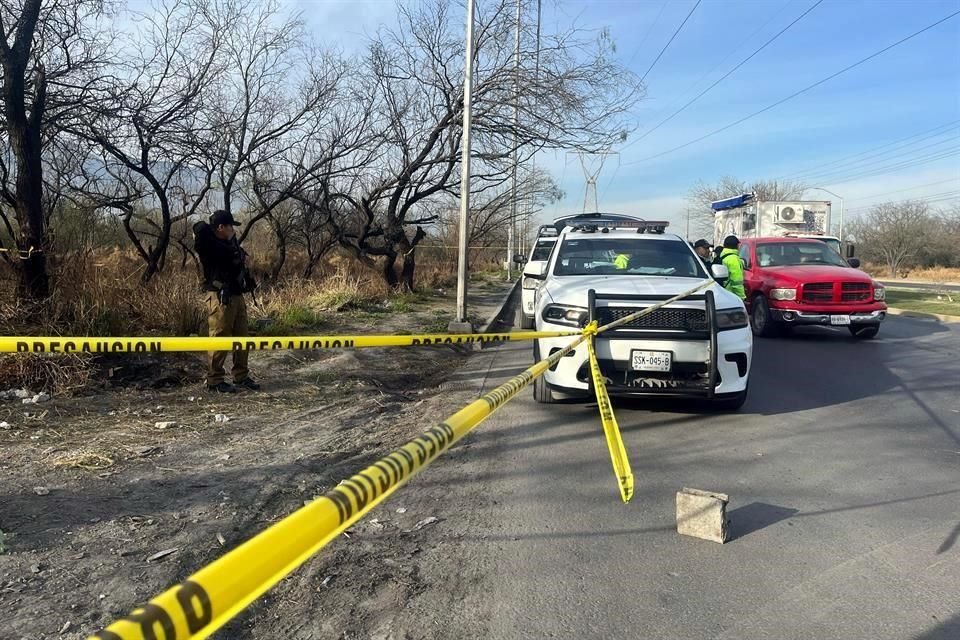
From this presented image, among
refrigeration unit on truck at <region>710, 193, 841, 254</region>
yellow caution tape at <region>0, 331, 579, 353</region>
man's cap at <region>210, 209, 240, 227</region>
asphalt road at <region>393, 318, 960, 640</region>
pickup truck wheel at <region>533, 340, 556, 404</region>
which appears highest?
refrigeration unit on truck at <region>710, 193, 841, 254</region>

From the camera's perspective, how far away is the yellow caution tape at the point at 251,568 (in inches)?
52.2

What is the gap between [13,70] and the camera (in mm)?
6758

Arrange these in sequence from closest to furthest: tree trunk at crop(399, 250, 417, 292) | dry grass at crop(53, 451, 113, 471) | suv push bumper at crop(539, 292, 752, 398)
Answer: dry grass at crop(53, 451, 113, 471) < suv push bumper at crop(539, 292, 752, 398) < tree trunk at crop(399, 250, 417, 292)

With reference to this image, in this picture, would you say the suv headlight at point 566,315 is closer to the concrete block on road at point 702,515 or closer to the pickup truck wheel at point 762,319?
the concrete block on road at point 702,515

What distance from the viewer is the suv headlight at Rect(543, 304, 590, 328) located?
19.5ft

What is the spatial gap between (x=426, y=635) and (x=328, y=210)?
56.0 feet

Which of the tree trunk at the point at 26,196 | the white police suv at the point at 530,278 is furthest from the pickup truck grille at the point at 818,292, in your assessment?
the tree trunk at the point at 26,196

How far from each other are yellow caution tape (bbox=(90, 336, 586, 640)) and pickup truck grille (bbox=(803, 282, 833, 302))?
1085 cm

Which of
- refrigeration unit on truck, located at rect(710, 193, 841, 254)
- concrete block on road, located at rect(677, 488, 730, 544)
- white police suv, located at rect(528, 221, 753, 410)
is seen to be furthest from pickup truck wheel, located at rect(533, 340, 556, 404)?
refrigeration unit on truck, located at rect(710, 193, 841, 254)

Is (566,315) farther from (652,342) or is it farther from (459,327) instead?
(459,327)

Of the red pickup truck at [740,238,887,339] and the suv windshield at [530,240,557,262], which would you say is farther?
the suv windshield at [530,240,557,262]

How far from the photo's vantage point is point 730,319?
5.98 m

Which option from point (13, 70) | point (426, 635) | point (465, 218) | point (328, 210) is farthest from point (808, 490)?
point (328, 210)

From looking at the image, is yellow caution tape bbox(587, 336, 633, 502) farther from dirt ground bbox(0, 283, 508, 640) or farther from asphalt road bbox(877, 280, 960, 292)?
asphalt road bbox(877, 280, 960, 292)
